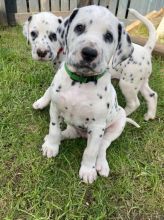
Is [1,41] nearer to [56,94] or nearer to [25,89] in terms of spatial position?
[25,89]

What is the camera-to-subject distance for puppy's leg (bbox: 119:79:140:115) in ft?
13.1

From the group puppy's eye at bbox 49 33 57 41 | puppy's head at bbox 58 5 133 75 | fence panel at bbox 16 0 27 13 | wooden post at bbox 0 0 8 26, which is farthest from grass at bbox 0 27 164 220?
fence panel at bbox 16 0 27 13

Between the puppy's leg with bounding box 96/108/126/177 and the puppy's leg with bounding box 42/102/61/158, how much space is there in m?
0.44

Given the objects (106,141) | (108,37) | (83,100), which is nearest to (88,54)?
(108,37)

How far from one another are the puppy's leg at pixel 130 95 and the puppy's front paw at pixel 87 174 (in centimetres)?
118

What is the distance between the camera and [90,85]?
2.92m

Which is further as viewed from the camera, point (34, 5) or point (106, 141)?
point (34, 5)

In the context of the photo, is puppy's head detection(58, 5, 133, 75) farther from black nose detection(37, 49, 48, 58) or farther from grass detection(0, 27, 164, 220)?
grass detection(0, 27, 164, 220)

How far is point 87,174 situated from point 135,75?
1336 mm

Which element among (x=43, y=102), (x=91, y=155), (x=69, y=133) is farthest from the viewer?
(x=43, y=102)

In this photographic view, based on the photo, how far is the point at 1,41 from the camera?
5.86 m

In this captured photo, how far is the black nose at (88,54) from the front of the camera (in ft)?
8.10

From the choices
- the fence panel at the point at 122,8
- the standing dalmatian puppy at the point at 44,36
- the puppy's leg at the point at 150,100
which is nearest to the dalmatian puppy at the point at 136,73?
the puppy's leg at the point at 150,100

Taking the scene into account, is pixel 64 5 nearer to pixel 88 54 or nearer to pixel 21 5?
pixel 21 5
